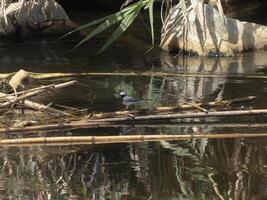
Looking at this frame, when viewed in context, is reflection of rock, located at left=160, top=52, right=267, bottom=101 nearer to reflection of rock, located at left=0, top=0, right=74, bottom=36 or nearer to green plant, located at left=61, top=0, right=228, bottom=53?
green plant, located at left=61, top=0, right=228, bottom=53

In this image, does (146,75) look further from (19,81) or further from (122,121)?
(122,121)

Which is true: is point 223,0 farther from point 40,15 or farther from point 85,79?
point 85,79

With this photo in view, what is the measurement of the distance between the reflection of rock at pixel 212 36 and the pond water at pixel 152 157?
1.64 m

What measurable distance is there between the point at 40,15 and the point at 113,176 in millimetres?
7386

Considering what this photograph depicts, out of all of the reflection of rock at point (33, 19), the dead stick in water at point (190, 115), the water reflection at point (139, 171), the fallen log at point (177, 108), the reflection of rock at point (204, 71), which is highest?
the reflection of rock at point (33, 19)

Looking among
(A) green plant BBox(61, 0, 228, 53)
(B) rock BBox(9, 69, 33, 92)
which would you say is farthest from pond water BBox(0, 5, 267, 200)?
(A) green plant BBox(61, 0, 228, 53)

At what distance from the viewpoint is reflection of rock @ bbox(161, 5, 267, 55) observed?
10.6 m

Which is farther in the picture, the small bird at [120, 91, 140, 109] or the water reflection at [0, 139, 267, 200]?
the small bird at [120, 91, 140, 109]

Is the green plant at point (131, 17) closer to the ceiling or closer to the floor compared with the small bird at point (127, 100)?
closer to the ceiling

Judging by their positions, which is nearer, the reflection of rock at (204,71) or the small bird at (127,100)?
the small bird at (127,100)

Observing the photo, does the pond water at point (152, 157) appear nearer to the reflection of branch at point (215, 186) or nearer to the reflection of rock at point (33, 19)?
the reflection of branch at point (215, 186)

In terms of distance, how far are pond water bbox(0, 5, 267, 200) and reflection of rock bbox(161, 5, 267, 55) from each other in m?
1.64

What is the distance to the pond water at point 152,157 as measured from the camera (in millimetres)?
5031

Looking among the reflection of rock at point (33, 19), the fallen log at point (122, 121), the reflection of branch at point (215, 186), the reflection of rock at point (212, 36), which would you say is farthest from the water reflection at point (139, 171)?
the reflection of rock at point (33, 19)
